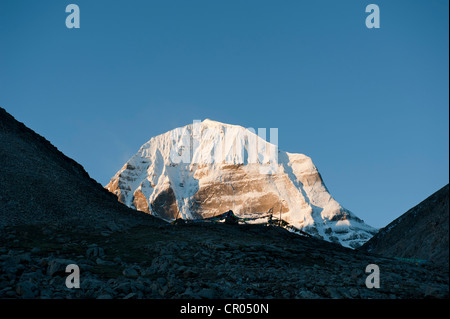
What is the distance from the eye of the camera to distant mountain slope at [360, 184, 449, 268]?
2368 centimetres

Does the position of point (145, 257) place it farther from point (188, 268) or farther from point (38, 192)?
point (38, 192)

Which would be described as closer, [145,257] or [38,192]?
[145,257]

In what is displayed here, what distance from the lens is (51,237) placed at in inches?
965

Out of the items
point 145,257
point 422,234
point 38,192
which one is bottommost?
point 145,257

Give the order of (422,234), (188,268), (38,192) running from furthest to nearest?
(38,192) → (422,234) → (188,268)

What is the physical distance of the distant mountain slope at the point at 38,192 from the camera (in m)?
28.5

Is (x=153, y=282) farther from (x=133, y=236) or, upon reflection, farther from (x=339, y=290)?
(x=133, y=236)

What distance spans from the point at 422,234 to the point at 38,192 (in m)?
27.2

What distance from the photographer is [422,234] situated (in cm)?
2694

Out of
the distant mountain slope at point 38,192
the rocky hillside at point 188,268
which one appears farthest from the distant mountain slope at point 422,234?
the distant mountain slope at point 38,192

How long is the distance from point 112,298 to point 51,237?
435 inches

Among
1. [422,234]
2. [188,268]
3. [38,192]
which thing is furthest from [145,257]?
[422,234]
